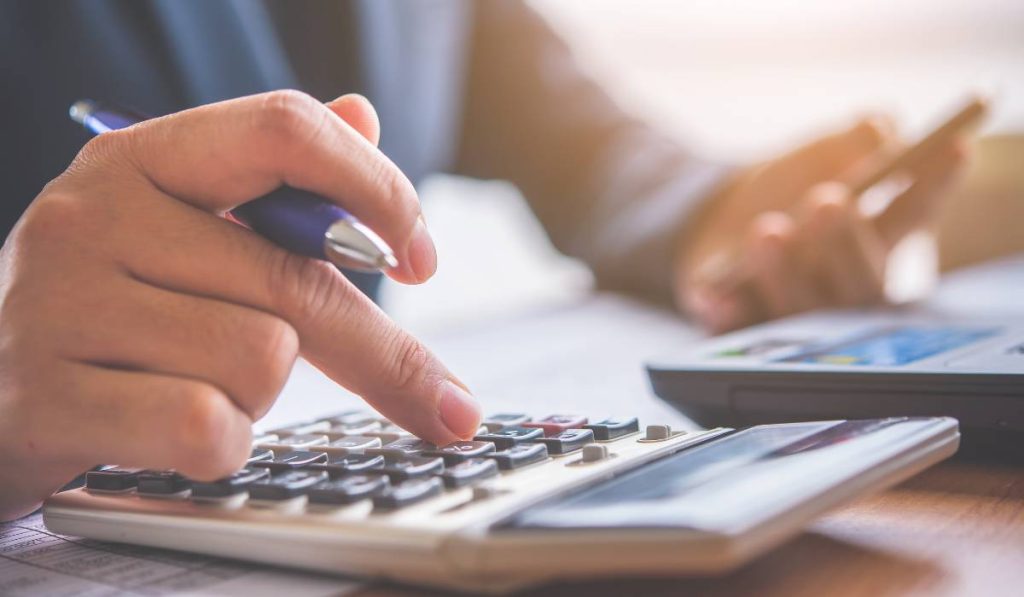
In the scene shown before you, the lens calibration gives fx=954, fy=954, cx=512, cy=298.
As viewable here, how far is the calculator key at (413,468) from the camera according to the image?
0.97 feet

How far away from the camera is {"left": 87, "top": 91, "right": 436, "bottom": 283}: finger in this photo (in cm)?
32

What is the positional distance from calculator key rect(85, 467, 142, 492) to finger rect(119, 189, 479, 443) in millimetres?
70

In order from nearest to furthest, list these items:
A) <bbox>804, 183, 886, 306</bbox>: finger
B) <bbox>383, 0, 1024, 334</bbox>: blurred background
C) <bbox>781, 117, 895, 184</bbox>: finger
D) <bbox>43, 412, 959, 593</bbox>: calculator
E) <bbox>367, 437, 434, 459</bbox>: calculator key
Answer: <bbox>43, 412, 959, 593</bbox>: calculator → <bbox>367, 437, 434, 459</bbox>: calculator key → <bbox>804, 183, 886, 306</bbox>: finger → <bbox>781, 117, 895, 184</bbox>: finger → <bbox>383, 0, 1024, 334</bbox>: blurred background

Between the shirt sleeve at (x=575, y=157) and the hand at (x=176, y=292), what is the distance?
0.69 metres

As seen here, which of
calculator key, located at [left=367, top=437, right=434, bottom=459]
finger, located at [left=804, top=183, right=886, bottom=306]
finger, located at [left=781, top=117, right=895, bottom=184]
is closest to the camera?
calculator key, located at [left=367, top=437, right=434, bottom=459]

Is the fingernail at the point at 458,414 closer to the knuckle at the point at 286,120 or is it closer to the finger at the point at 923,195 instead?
the knuckle at the point at 286,120

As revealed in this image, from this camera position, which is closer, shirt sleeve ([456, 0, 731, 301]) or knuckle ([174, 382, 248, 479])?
knuckle ([174, 382, 248, 479])

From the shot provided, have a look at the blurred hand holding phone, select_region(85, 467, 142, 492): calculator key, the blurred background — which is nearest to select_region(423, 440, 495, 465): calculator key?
select_region(85, 467, 142, 492): calculator key

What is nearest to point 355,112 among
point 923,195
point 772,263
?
point 772,263

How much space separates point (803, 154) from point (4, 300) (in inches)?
31.3

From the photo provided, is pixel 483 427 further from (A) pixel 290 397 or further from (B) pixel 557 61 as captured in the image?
(B) pixel 557 61

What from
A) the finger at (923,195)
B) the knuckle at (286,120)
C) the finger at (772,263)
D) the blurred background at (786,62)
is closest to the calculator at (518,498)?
the knuckle at (286,120)

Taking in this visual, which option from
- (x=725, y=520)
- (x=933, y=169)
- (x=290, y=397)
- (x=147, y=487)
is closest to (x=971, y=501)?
(x=725, y=520)

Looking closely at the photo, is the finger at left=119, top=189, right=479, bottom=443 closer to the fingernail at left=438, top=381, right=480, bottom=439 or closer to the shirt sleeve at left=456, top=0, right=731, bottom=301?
the fingernail at left=438, top=381, right=480, bottom=439
